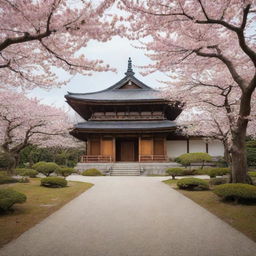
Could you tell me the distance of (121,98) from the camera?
27547mm

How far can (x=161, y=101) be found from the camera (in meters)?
25.8

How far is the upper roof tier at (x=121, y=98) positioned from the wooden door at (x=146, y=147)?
13.9ft

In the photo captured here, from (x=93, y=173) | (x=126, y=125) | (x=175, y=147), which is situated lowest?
(x=93, y=173)

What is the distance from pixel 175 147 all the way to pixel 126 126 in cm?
715

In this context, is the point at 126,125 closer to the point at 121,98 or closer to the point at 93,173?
the point at 121,98

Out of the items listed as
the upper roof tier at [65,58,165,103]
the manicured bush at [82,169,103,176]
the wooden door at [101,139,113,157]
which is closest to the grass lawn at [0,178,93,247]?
the manicured bush at [82,169,103,176]

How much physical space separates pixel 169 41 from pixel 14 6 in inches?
204

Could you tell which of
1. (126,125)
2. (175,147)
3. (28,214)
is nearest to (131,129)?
(126,125)

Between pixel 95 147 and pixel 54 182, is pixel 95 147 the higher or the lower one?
the higher one

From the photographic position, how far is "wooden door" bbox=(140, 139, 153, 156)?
85.5 feet

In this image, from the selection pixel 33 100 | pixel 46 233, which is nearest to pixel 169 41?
pixel 46 233

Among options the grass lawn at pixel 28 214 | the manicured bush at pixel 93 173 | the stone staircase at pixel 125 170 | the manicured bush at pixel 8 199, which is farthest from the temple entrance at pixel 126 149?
the manicured bush at pixel 8 199

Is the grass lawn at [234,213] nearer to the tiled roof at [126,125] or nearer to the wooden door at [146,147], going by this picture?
the tiled roof at [126,125]

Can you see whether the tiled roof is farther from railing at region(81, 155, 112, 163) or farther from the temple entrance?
railing at region(81, 155, 112, 163)
